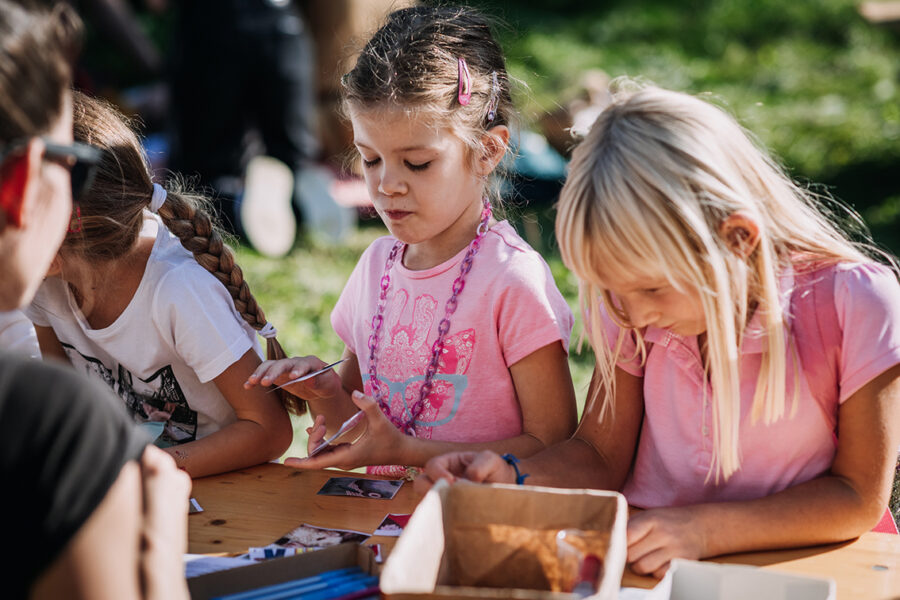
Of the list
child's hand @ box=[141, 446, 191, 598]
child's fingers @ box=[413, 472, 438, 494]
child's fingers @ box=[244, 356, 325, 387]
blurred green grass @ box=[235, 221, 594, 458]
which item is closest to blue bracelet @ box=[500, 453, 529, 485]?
child's fingers @ box=[413, 472, 438, 494]

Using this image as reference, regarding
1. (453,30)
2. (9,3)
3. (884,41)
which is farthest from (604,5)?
(9,3)

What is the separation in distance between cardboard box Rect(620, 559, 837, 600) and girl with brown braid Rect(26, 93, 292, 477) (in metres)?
0.93

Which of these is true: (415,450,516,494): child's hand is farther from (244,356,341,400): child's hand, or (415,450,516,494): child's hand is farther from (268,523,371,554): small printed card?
(244,356,341,400): child's hand

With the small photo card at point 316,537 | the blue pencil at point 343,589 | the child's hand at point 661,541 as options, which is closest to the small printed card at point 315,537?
the small photo card at point 316,537

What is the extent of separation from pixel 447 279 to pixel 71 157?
3.31 feet

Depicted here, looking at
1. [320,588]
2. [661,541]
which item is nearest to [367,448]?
[320,588]

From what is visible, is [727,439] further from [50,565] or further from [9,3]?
[9,3]

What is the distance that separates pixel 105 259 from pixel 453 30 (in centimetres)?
89

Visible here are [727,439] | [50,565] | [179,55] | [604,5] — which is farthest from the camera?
[604,5]

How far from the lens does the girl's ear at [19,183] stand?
3.17 ft

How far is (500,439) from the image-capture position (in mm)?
1883

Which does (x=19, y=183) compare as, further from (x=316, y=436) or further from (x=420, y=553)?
(x=316, y=436)

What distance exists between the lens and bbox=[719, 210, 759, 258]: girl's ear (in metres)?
1.36

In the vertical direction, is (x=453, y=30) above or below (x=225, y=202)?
above
